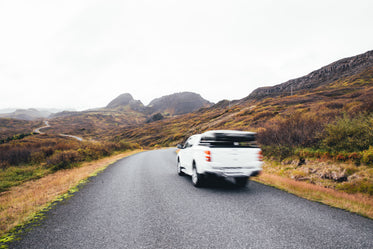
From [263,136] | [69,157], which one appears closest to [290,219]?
[263,136]

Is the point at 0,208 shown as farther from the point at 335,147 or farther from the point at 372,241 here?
the point at 335,147

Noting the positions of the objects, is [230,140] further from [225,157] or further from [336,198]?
[336,198]

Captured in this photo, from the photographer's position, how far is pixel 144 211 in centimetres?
474

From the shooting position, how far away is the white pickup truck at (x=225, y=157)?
6.27 meters

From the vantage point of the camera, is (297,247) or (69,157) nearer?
(297,247)

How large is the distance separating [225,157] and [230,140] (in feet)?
4.23

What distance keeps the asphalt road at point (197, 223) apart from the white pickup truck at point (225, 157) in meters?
0.73

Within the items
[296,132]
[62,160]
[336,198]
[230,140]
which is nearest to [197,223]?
[230,140]

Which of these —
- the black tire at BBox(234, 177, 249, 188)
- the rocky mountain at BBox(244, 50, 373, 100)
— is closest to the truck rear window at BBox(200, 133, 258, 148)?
the black tire at BBox(234, 177, 249, 188)

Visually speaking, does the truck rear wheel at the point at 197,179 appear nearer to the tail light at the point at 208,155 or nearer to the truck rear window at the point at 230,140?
the tail light at the point at 208,155

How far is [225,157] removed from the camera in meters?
6.28

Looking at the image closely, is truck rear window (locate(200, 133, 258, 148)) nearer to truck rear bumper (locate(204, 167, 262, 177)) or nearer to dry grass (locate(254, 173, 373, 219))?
truck rear bumper (locate(204, 167, 262, 177))

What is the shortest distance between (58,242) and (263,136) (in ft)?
45.0

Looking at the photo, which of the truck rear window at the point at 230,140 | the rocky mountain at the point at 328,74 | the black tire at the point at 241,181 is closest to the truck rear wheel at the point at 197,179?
the truck rear window at the point at 230,140
